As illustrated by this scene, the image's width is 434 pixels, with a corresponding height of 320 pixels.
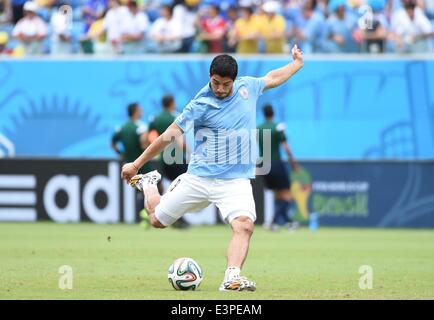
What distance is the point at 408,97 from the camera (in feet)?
93.5

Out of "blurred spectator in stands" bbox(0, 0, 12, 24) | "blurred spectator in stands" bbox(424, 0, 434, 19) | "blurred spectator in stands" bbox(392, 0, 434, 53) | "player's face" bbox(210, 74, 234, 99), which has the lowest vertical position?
"player's face" bbox(210, 74, 234, 99)

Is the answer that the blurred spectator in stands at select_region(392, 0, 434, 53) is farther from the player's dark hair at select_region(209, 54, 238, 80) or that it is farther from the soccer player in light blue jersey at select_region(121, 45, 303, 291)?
the player's dark hair at select_region(209, 54, 238, 80)

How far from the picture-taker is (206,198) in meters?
12.5

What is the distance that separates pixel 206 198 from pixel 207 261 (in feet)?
12.8

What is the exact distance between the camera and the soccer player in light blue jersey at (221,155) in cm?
1207

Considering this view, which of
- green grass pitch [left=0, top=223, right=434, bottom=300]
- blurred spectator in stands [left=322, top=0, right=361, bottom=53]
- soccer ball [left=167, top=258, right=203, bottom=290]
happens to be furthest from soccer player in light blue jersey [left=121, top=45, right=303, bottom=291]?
blurred spectator in stands [left=322, top=0, right=361, bottom=53]

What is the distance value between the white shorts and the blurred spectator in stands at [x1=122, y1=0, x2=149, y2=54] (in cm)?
1667

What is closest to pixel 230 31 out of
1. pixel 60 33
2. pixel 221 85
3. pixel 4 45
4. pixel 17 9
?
pixel 60 33

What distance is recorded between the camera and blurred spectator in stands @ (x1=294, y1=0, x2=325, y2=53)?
27.8 m

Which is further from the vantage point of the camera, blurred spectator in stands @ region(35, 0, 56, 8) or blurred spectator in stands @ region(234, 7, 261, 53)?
blurred spectator in stands @ region(35, 0, 56, 8)

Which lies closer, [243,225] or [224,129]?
[243,225]

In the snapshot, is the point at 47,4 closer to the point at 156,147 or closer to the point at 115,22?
the point at 115,22

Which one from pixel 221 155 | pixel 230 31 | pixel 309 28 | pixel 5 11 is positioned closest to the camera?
pixel 221 155

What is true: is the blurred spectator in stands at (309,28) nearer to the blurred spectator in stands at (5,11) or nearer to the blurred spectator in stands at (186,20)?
the blurred spectator in stands at (186,20)
